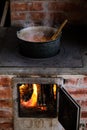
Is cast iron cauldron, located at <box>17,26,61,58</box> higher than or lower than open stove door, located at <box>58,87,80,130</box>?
higher

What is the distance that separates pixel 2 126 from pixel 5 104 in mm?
238

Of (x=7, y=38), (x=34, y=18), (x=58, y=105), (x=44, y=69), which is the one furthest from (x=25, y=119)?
(x=34, y=18)

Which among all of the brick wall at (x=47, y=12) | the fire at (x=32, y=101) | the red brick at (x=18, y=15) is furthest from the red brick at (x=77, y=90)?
the red brick at (x=18, y=15)

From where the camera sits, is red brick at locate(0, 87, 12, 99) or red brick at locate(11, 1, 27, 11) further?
red brick at locate(11, 1, 27, 11)

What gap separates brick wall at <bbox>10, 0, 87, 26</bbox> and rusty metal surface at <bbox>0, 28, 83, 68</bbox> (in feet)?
1.09

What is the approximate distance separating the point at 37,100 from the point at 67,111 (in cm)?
33

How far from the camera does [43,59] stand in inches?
103

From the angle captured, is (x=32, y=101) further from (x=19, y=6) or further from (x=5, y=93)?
(x=19, y=6)

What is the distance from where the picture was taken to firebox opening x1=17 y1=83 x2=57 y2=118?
265 cm

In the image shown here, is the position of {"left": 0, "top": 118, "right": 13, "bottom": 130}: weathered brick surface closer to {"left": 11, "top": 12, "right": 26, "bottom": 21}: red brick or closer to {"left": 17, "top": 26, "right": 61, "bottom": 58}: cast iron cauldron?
{"left": 17, "top": 26, "right": 61, "bottom": 58}: cast iron cauldron

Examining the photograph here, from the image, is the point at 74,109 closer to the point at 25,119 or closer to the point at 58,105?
the point at 58,105

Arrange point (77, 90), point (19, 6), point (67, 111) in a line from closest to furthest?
Answer: 1. point (67, 111)
2. point (77, 90)
3. point (19, 6)

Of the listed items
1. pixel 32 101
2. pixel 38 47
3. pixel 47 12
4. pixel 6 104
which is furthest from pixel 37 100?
pixel 47 12

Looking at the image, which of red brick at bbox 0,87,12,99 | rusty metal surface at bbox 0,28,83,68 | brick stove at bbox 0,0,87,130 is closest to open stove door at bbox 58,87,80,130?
brick stove at bbox 0,0,87,130
